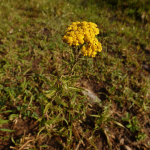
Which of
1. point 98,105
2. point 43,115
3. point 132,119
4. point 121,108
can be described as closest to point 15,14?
point 43,115

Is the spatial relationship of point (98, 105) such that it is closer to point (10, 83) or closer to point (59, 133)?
point (59, 133)

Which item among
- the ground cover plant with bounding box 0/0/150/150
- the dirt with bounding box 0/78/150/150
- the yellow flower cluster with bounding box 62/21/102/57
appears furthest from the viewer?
the ground cover plant with bounding box 0/0/150/150

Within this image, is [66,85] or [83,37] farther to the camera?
[66,85]

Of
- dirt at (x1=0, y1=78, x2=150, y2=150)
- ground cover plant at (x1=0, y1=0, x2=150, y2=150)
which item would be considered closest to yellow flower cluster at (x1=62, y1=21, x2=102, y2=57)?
ground cover plant at (x1=0, y1=0, x2=150, y2=150)

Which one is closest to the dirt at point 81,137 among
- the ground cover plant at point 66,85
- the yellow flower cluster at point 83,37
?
the ground cover plant at point 66,85

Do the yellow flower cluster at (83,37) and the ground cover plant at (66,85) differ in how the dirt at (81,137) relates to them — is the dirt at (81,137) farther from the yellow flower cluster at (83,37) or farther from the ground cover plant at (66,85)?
the yellow flower cluster at (83,37)

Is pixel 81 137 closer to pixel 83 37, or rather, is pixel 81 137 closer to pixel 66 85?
pixel 66 85

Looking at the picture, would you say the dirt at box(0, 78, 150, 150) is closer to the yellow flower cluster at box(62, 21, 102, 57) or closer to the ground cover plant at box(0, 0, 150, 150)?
the ground cover plant at box(0, 0, 150, 150)

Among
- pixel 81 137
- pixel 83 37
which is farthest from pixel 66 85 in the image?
pixel 81 137

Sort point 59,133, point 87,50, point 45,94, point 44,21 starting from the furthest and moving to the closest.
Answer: point 44,21 < point 45,94 < point 59,133 < point 87,50
